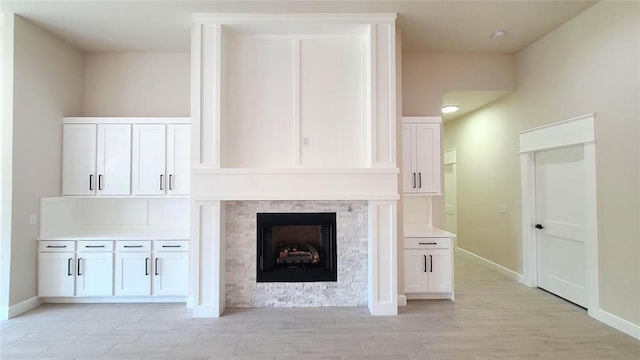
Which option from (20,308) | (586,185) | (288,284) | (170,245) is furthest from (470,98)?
(20,308)

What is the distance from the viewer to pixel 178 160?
438cm

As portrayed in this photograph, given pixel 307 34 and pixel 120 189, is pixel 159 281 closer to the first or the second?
pixel 120 189

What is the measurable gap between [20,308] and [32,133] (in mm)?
2038

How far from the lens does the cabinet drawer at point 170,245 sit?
4.13 meters

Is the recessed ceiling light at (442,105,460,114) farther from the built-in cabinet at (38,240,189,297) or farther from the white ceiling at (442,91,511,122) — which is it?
the built-in cabinet at (38,240,189,297)

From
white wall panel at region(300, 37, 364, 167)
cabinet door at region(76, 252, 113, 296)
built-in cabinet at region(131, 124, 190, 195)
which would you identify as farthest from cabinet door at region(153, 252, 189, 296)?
white wall panel at region(300, 37, 364, 167)

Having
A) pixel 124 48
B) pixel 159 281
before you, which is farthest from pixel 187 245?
pixel 124 48

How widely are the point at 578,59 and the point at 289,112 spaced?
11.5ft

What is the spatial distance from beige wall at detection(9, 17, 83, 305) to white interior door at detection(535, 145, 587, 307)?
21.4 ft

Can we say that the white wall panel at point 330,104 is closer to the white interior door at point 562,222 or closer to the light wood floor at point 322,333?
the light wood floor at point 322,333

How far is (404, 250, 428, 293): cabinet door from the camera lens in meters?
4.23

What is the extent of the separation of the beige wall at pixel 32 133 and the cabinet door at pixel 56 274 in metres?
0.07

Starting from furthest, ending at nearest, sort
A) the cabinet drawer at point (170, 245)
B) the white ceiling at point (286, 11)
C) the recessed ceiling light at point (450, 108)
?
the recessed ceiling light at point (450, 108)
the cabinet drawer at point (170, 245)
the white ceiling at point (286, 11)

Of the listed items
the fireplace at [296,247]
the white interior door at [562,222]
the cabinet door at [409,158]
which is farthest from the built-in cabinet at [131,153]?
the white interior door at [562,222]
